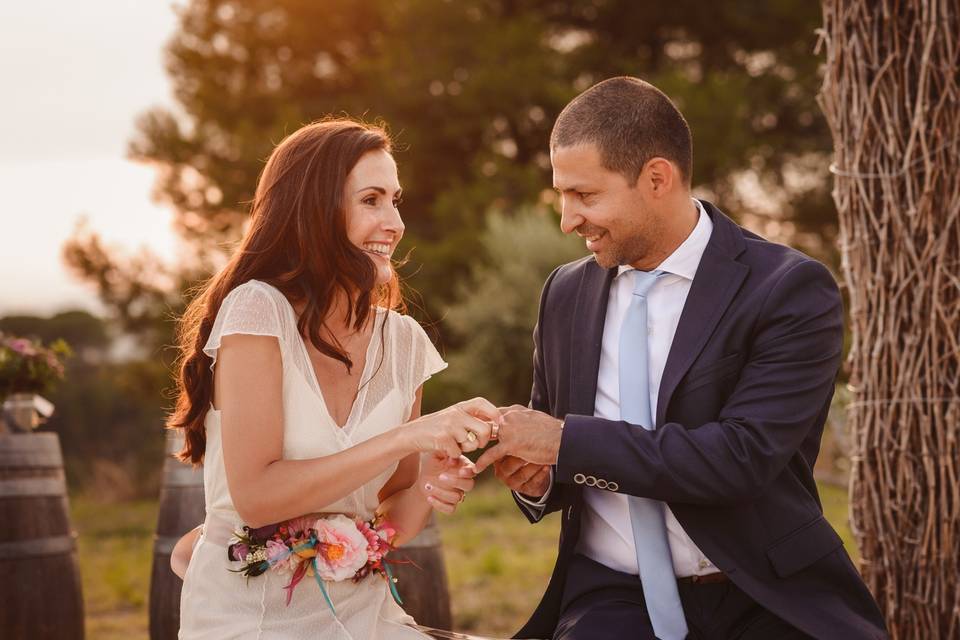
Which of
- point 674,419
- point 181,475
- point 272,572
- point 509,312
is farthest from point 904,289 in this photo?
point 509,312

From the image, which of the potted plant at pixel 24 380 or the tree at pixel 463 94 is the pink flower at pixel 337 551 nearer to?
the potted plant at pixel 24 380

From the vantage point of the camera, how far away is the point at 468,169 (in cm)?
1906

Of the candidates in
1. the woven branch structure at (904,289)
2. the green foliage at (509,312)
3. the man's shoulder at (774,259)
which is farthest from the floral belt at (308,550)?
the green foliage at (509,312)

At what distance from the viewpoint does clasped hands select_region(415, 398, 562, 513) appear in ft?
9.09

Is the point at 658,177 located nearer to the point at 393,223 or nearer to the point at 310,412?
the point at 393,223

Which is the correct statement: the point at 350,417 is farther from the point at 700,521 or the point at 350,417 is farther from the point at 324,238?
the point at 700,521

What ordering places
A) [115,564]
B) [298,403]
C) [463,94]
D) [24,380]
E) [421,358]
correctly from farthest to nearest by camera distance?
1. [463,94]
2. [115,564]
3. [24,380]
4. [421,358]
5. [298,403]

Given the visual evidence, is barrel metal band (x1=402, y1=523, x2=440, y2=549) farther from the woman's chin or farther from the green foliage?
the green foliage

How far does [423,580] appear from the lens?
4.12 metres

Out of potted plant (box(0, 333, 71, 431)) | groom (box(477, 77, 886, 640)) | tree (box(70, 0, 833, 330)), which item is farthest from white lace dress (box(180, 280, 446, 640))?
tree (box(70, 0, 833, 330))

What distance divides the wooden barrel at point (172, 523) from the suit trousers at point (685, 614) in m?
1.65

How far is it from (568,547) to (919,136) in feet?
5.95

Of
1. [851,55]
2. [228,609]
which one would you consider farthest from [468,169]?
[228,609]

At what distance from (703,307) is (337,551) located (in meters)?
1.21
